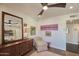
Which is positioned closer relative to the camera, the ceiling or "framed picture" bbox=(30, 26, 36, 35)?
the ceiling

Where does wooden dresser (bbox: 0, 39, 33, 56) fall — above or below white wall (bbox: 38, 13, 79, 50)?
below

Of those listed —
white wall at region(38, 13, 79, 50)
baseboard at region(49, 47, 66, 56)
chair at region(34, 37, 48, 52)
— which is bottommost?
baseboard at region(49, 47, 66, 56)

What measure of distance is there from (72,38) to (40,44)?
0.58 meters

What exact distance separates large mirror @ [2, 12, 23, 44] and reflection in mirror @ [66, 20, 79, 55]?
857mm

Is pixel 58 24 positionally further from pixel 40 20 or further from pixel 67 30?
pixel 40 20

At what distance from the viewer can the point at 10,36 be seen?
169 centimetres

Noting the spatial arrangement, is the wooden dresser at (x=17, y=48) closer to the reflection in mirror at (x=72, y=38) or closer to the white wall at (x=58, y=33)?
the white wall at (x=58, y=33)

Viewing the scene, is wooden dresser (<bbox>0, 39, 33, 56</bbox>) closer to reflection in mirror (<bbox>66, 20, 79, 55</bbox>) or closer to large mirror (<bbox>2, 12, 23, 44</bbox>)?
large mirror (<bbox>2, 12, 23, 44</bbox>)

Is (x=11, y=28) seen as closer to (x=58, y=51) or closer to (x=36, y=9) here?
(x=36, y=9)

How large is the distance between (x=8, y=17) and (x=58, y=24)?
882 millimetres

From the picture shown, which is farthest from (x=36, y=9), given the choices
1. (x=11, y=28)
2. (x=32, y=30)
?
(x=11, y=28)

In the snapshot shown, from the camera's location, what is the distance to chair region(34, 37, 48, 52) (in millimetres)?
Result: 1795

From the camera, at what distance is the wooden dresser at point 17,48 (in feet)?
5.31

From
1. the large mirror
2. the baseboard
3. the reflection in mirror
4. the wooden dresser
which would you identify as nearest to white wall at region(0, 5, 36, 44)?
the large mirror
